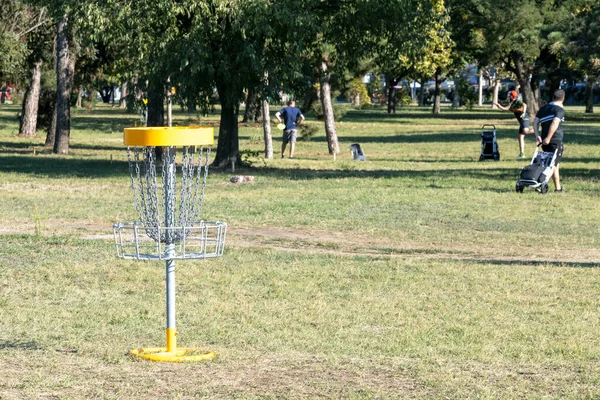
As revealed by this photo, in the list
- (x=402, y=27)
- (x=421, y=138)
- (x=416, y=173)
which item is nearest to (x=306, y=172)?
(x=416, y=173)

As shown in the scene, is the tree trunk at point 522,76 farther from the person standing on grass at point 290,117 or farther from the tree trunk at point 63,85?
the tree trunk at point 63,85

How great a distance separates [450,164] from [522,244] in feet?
50.7

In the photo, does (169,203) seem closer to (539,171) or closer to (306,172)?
(539,171)

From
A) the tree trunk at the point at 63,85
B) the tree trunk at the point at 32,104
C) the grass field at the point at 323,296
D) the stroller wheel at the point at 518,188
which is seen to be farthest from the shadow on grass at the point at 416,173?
the tree trunk at the point at 32,104

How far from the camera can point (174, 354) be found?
7.72 meters

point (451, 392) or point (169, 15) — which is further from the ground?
point (169, 15)

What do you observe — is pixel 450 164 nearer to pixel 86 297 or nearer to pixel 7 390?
pixel 86 297

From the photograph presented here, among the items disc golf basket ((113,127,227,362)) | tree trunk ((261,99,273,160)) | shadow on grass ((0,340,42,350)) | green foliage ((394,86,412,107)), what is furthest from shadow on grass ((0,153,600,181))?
green foliage ((394,86,412,107))

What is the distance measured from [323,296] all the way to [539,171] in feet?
34.0

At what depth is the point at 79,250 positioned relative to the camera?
1354cm

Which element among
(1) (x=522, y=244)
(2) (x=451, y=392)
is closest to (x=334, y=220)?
(1) (x=522, y=244)

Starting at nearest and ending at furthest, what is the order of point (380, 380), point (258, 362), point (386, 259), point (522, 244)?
point (380, 380), point (258, 362), point (386, 259), point (522, 244)

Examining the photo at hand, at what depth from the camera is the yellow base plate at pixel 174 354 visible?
25.1ft

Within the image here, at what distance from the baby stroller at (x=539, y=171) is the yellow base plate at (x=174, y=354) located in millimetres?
12949
